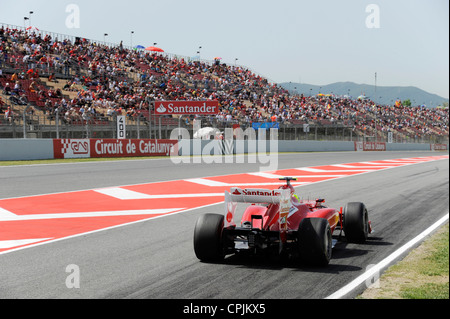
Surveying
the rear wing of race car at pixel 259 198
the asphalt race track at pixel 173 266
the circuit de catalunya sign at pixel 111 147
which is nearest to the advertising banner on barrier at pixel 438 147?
the circuit de catalunya sign at pixel 111 147

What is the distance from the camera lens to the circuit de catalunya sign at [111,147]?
23292mm

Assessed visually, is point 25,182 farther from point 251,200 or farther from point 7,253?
point 251,200

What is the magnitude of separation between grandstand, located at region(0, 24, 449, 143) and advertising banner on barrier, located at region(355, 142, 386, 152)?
0.84 meters

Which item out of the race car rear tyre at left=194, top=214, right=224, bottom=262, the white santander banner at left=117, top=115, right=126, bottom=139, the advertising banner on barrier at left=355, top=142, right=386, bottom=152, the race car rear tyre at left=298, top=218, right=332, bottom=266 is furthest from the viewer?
the advertising banner on barrier at left=355, top=142, right=386, bottom=152

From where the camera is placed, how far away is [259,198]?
6.17 m

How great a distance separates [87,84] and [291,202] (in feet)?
78.6

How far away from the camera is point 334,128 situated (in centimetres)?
4456

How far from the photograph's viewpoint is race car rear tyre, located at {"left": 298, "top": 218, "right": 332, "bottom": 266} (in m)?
5.88

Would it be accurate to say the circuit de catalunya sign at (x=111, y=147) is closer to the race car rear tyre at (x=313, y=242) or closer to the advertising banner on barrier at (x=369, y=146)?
the race car rear tyre at (x=313, y=242)

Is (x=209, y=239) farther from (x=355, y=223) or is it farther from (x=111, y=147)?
(x=111, y=147)

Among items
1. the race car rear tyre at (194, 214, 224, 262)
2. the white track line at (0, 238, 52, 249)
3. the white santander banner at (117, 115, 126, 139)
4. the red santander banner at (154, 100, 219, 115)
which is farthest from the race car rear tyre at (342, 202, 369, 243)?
the red santander banner at (154, 100, 219, 115)

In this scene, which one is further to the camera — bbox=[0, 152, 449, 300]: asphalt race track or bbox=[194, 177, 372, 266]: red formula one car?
bbox=[194, 177, 372, 266]: red formula one car

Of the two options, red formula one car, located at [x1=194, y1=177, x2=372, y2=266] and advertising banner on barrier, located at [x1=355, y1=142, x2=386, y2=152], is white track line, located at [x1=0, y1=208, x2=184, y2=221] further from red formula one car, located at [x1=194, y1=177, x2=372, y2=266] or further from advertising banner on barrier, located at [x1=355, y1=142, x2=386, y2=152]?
advertising banner on barrier, located at [x1=355, y1=142, x2=386, y2=152]

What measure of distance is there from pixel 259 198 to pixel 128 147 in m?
20.6
